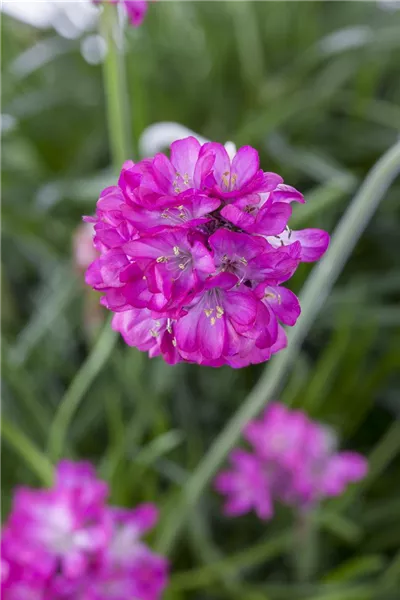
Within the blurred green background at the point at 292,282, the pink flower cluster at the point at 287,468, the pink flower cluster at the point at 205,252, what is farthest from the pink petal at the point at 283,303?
the pink flower cluster at the point at 287,468

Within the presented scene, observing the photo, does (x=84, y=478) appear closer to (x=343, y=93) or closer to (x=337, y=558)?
(x=337, y=558)

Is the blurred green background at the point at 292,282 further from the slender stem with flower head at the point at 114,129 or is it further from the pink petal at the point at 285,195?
the pink petal at the point at 285,195

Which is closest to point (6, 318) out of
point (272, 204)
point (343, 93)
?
point (343, 93)

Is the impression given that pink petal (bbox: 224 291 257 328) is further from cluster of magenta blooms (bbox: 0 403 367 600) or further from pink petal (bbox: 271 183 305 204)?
cluster of magenta blooms (bbox: 0 403 367 600)

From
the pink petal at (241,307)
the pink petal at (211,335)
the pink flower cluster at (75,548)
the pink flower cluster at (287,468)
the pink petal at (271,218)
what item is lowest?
the pink flower cluster at (75,548)

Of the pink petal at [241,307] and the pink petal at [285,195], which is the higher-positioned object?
the pink petal at [285,195]

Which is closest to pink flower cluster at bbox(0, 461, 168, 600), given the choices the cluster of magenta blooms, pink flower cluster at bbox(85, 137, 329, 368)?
the cluster of magenta blooms

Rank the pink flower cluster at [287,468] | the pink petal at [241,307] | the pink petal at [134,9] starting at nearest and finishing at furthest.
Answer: the pink petal at [241,307], the pink petal at [134,9], the pink flower cluster at [287,468]

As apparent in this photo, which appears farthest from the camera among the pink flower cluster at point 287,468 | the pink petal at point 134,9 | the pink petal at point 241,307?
the pink flower cluster at point 287,468
